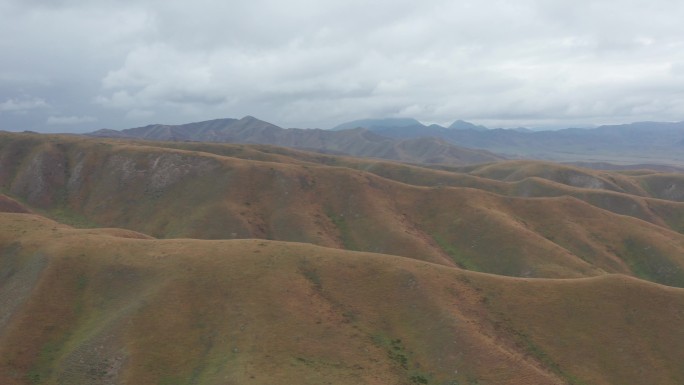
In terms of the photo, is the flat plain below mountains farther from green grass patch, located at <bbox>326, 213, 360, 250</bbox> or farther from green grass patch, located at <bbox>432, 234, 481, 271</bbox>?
green grass patch, located at <bbox>326, 213, 360, 250</bbox>

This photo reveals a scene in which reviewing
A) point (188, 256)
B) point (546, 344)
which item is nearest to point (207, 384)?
point (188, 256)

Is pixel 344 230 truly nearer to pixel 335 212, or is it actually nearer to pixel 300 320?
pixel 335 212

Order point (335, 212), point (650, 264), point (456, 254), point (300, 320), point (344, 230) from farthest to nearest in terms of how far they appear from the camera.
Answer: point (335, 212) → point (344, 230) → point (456, 254) → point (650, 264) → point (300, 320)

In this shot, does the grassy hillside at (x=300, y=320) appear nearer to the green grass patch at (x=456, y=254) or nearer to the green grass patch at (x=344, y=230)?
the green grass patch at (x=456, y=254)

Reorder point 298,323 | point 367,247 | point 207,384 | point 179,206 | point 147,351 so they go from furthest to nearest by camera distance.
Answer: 1. point 179,206
2. point 367,247
3. point 298,323
4. point 147,351
5. point 207,384

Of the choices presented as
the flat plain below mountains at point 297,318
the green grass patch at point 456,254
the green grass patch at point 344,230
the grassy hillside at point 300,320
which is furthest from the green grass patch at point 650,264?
the green grass patch at point 344,230

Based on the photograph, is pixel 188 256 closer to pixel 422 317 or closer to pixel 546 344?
pixel 422 317

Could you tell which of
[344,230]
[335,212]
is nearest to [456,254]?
[344,230]
